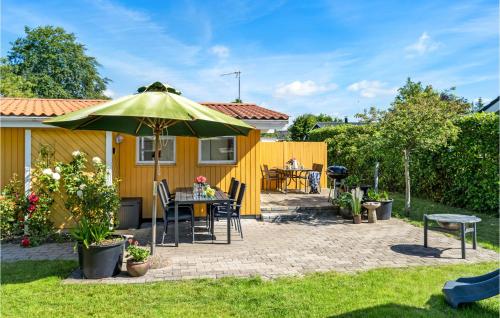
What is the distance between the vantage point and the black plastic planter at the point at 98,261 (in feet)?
14.6

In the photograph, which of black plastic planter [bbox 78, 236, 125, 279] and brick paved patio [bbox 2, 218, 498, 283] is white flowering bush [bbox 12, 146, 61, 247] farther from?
black plastic planter [bbox 78, 236, 125, 279]

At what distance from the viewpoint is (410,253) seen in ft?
18.7

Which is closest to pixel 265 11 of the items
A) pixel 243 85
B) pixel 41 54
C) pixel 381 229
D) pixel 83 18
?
pixel 83 18

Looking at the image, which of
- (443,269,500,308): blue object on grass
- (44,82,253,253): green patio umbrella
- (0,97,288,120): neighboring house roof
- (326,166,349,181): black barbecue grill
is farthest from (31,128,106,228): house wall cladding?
(443,269,500,308): blue object on grass

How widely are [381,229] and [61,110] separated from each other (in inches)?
301

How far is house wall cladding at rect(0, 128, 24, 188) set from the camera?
680 cm

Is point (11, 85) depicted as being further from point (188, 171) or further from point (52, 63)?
point (188, 171)

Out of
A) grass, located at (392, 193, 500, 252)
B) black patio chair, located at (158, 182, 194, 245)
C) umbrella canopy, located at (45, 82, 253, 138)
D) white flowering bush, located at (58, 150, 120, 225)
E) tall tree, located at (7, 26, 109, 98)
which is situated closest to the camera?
umbrella canopy, located at (45, 82, 253, 138)

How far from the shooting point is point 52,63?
33219mm

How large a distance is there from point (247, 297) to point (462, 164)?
8.17m

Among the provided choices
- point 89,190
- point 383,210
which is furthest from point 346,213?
point 89,190

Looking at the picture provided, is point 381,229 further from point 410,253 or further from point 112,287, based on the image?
point 112,287

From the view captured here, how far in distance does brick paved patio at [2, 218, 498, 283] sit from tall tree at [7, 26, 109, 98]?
1196 inches

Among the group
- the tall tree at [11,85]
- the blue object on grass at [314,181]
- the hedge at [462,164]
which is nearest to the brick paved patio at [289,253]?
the hedge at [462,164]
